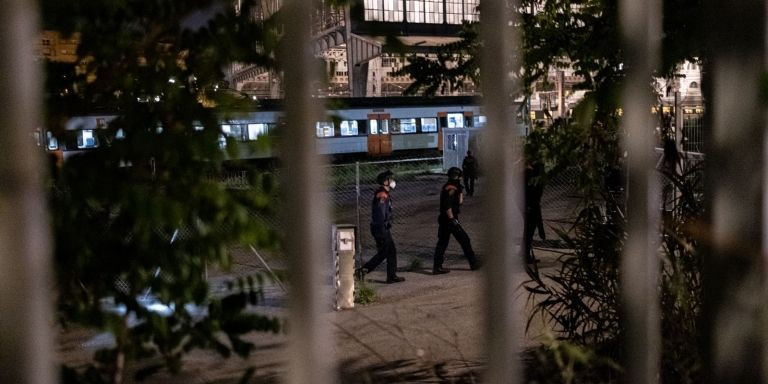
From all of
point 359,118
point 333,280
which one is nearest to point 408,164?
point 359,118

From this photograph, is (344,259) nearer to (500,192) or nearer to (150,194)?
(150,194)

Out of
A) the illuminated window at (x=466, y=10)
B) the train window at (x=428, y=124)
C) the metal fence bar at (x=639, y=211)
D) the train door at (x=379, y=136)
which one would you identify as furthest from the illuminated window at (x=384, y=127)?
the metal fence bar at (x=639, y=211)

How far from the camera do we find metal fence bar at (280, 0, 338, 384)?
1051 mm

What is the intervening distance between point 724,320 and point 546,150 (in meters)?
4.78

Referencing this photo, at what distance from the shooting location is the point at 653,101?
1.35 m

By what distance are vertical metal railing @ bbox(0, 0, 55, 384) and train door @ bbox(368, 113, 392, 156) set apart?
33.8 m

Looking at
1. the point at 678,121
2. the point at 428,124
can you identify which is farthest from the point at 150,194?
the point at 428,124

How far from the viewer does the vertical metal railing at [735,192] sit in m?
1.26

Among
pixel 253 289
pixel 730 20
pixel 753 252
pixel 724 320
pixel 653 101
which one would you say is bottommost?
pixel 253 289

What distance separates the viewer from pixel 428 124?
37219 mm

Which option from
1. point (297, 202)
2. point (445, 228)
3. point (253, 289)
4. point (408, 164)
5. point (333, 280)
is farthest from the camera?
point (408, 164)

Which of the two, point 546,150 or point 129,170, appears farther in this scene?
point 546,150

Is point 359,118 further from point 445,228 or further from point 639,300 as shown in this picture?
point 639,300

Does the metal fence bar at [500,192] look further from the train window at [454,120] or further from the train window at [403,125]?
the train window at [454,120]
